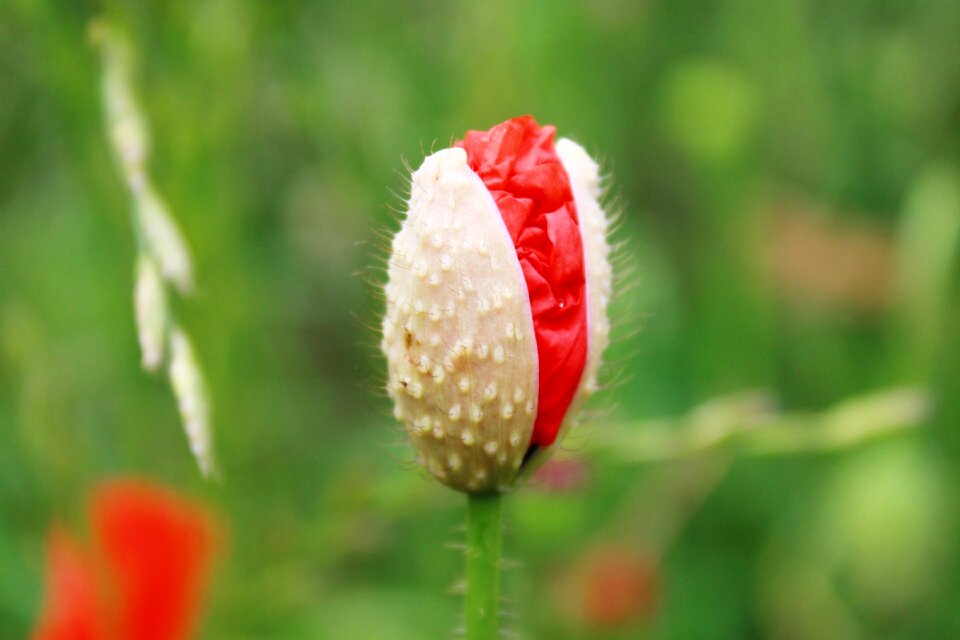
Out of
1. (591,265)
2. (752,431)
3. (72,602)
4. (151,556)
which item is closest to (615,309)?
(752,431)

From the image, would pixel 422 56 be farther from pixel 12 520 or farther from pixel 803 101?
pixel 12 520

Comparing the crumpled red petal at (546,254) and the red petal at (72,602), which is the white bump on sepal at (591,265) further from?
the red petal at (72,602)

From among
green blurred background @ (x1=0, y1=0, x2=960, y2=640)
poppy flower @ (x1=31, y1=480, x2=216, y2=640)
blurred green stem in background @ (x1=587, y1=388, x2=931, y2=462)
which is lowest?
poppy flower @ (x1=31, y1=480, x2=216, y2=640)

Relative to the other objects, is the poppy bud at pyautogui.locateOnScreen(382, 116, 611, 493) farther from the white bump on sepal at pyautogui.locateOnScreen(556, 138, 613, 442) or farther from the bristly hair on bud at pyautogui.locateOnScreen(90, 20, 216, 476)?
the bristly hair on bud at pyautogui.locateOnScreen(90, 20, 216, 476)

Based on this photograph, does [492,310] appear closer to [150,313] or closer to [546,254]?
[546,254]

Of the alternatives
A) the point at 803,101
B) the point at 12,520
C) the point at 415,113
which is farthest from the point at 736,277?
the point at 12,520

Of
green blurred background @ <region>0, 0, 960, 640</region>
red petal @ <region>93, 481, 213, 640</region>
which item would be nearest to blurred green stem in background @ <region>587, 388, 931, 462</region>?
green blurred background @ <region>0, 0, 960, 640</region>
